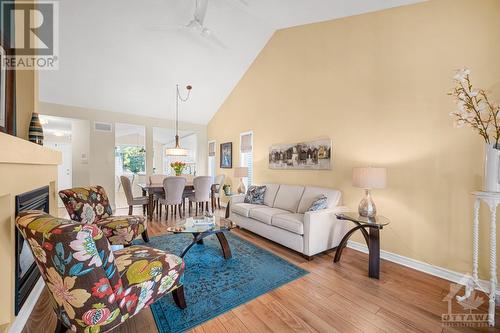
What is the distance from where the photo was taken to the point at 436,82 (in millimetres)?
2426

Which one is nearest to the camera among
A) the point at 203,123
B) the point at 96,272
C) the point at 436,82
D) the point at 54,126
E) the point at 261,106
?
the point at 96,272

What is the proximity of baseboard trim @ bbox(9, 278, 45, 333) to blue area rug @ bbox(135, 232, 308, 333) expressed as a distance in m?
0.89

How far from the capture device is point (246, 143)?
5.45 metres

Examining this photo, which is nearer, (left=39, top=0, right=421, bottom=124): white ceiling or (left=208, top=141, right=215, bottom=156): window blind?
(left=39, top=0, right=421, bottom=124): white ceiling

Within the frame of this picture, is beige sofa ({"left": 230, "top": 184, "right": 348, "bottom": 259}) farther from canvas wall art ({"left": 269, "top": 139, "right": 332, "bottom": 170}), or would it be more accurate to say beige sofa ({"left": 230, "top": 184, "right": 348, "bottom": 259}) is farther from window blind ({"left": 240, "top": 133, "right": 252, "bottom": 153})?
window blind ({"left": 240, "top": 133, "right": 252, "bottom": 153})

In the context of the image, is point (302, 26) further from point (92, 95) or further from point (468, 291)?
point (92, 95)

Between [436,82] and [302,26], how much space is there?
245 cm

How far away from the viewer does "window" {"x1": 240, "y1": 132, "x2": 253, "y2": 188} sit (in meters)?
5.30

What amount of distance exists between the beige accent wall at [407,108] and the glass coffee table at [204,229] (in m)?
1.92

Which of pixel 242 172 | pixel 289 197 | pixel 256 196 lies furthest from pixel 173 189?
pixel 289 197

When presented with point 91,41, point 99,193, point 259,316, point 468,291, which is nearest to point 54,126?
point 91,41

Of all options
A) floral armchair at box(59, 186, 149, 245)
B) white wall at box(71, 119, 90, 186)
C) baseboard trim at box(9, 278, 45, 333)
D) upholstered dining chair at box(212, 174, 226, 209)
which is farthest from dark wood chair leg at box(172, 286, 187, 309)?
white wall at box(71, 119, 90, 186)

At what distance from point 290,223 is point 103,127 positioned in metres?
5.57

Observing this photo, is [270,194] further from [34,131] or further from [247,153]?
[34,131]
